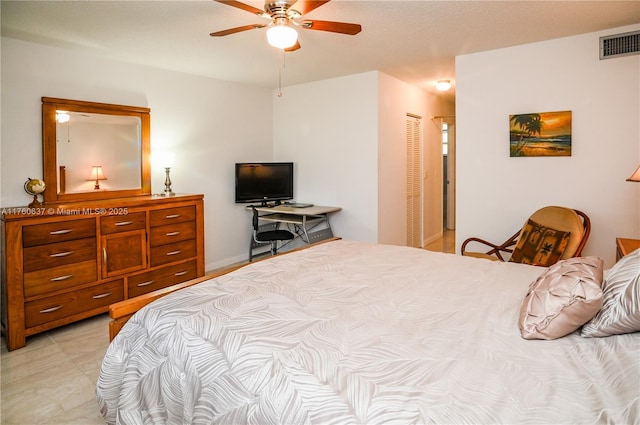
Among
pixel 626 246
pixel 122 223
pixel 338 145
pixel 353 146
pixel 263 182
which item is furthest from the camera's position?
pixel 263 182

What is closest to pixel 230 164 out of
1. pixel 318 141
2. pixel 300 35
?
pixel 318 141

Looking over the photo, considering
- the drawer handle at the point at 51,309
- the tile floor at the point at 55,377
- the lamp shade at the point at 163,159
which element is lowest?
the tile floor at the point at 55,377

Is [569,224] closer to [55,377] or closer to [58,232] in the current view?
[55,377]

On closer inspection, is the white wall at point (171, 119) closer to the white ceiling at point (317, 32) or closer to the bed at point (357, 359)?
the white ceiling at point (317, 32)

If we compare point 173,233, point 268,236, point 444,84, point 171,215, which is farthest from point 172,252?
point 444,84

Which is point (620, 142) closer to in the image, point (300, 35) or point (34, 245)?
point (300, 35)

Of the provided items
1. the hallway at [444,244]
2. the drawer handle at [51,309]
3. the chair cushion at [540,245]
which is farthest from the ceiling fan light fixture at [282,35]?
the hallway at [444,244]

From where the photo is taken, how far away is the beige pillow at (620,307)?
1.22 metres

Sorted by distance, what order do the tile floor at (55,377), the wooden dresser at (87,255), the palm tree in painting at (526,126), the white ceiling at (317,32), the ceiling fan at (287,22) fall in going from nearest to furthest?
the tile floor at (55,377), the ceiling fan at (287,22), the white ceiling at (317,32), the wooden dresser at (87,255), the palm tree in painting at (526,126)

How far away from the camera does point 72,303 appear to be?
314 centimetres

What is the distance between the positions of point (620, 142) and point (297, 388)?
140 inches

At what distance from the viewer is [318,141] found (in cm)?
514

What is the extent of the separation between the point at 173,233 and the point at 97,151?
43.9 inches

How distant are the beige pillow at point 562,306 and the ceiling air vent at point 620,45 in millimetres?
2712
